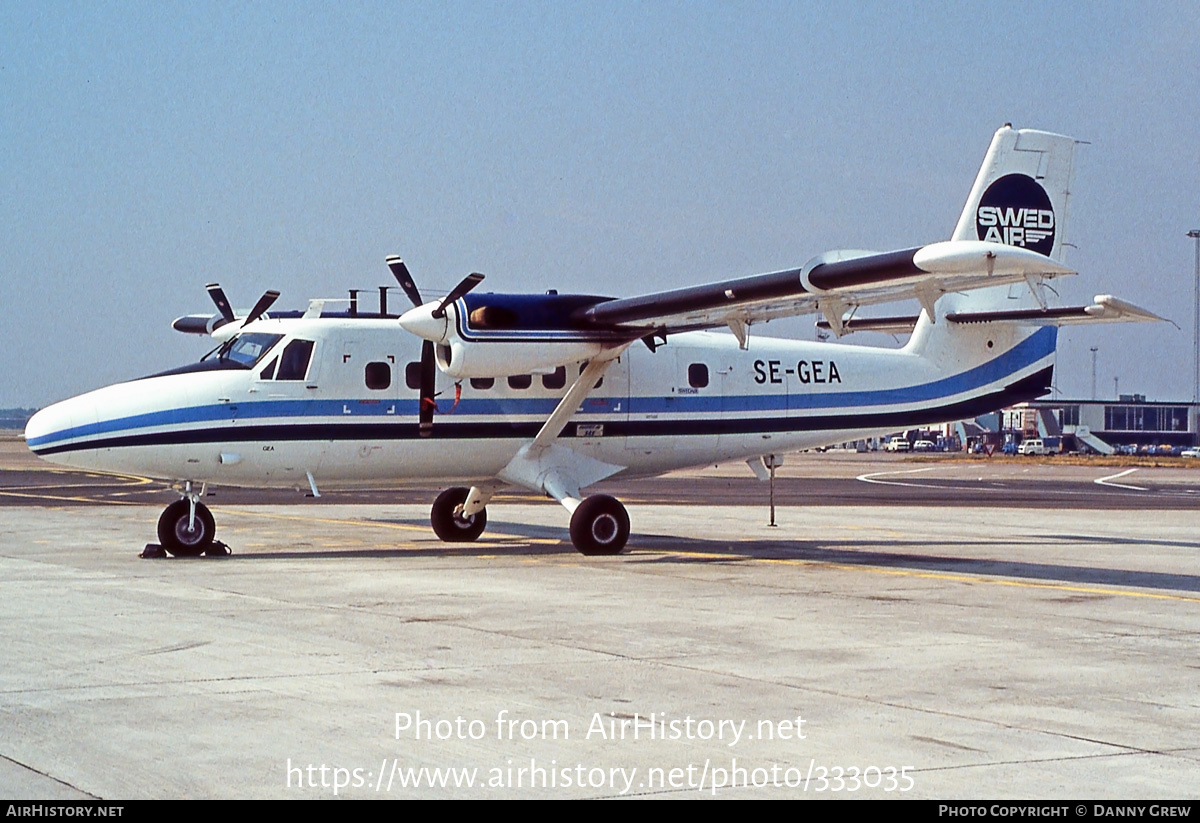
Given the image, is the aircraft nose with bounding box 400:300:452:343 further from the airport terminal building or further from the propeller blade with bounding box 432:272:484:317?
the airport terminal building

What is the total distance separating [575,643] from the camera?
11.1m

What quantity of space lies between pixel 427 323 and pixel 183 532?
433cm

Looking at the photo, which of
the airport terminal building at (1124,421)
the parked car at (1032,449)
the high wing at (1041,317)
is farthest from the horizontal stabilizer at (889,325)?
the airport terminal building at (1124,421)

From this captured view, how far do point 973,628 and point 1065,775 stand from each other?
5464mm

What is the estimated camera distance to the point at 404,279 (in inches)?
762

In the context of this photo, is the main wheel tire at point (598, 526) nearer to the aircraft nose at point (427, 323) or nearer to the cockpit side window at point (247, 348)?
the aircraft nose at point (427, 323)

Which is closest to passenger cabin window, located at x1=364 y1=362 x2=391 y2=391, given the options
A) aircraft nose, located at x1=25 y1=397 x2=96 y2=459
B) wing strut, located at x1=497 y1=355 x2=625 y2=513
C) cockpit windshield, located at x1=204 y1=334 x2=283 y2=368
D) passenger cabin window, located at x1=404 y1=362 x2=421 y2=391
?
passenger cabin window, located at x1=404 y1=362 x2=421 y2=391

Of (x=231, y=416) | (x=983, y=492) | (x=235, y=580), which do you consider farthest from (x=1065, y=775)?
(x=983, y=492)

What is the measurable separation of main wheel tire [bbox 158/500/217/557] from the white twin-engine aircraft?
27 millimetres

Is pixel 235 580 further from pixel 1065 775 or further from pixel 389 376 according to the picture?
pixel 1065 775

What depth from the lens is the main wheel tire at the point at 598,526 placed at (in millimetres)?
19234

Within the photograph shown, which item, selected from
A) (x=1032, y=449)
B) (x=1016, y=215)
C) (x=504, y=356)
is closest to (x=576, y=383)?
(x=504, y=356)

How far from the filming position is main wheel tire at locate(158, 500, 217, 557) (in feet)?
60.5

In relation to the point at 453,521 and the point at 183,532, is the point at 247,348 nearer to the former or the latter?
the point at 183,532
